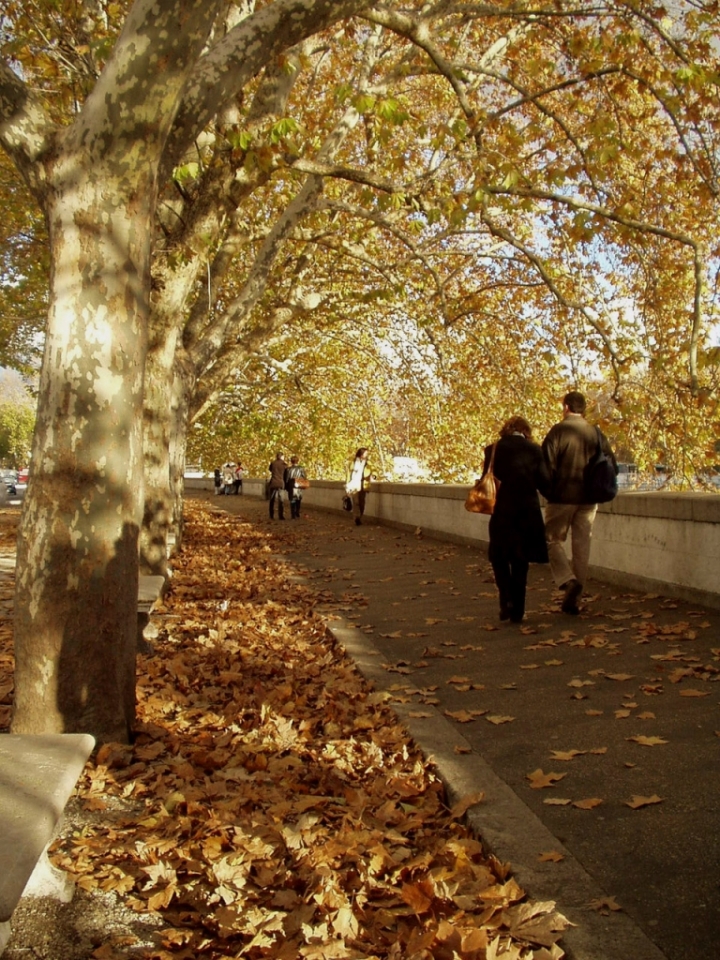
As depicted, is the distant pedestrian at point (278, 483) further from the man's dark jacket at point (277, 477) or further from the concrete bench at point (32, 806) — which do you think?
the concrete bench at point (32, 806)

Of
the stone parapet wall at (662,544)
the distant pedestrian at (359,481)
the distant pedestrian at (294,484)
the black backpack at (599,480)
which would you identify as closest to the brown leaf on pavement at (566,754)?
the stone parapet wall at (662,544)

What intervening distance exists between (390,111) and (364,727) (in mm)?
6336

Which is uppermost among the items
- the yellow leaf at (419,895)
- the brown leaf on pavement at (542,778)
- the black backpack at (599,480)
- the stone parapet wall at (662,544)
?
the black backpack at (599,480)

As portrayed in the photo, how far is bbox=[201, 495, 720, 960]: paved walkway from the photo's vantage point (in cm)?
337

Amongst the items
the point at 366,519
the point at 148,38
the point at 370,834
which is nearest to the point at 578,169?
the point at 148,38

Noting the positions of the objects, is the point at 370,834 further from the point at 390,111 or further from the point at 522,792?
the point at 390,111

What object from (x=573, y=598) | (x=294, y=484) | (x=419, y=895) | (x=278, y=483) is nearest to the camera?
(x=419, y=895)

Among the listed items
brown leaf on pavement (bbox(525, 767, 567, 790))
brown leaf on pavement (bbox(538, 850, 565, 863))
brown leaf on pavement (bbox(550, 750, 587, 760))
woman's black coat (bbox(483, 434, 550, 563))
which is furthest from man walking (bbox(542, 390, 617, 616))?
brown leaf on pavement (bbox(538, 850, 565, 863))

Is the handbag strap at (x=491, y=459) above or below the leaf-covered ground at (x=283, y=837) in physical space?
above

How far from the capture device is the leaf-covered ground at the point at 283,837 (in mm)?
3279

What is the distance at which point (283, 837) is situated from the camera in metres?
4.12

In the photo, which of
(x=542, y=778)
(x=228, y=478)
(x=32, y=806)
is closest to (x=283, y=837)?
(x=542, y=778)

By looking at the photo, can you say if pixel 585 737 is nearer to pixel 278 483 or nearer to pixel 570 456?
pixel 570 456

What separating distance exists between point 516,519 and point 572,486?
2.22 ft
